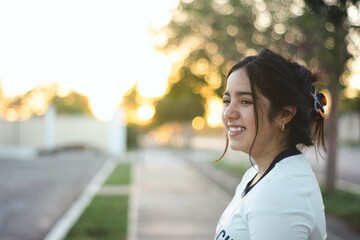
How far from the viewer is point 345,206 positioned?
388 inches

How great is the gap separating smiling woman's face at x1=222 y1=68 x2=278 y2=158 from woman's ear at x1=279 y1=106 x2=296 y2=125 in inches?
1.2

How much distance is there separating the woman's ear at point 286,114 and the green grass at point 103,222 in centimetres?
625

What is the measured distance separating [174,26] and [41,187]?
21.7 feet

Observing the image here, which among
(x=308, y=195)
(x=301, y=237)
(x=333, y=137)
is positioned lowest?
(x=333, y=137)

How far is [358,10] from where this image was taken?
4875 mm

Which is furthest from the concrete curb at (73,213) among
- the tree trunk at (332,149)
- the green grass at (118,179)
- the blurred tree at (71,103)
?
the blurred tree at (71,103)

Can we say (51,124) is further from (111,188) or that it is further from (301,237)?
(301,237)

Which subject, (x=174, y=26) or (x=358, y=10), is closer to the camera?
(x=358, y=10)

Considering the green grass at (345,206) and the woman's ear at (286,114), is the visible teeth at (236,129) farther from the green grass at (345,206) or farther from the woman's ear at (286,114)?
the green grass at (345,206)

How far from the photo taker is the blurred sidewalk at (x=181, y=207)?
8.01 meters

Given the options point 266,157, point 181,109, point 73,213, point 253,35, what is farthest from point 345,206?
point 181,109

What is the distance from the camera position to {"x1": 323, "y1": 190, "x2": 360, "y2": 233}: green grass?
8.70 m

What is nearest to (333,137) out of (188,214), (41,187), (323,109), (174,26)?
(188,214)

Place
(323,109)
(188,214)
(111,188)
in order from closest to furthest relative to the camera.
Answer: (323,109) → (188,214) → (111,188)
